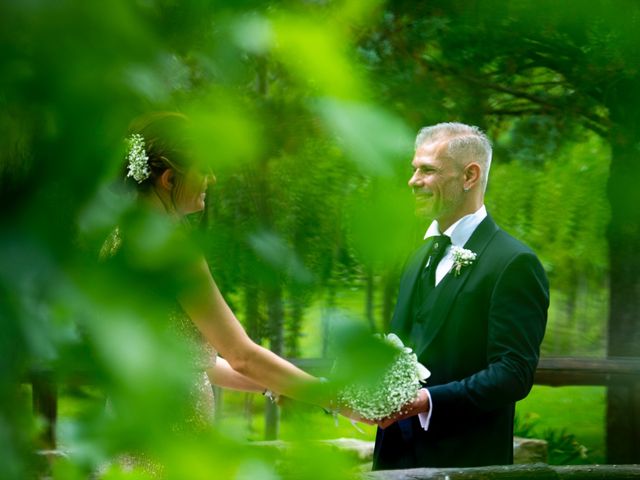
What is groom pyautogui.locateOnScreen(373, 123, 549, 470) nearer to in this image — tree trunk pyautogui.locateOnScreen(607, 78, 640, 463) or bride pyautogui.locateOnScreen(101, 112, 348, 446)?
bride pyautogui.locateOnScreen(101, 112, 348, 446)

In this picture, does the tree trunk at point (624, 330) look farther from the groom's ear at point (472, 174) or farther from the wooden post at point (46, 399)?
the wooden post at point (46, 399)

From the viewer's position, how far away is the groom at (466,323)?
2.29 m

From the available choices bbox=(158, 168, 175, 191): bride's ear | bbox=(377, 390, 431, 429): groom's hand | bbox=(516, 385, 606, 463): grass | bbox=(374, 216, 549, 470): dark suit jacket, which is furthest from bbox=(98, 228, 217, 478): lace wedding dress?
bbox=(516, 385, 606, 463): grass

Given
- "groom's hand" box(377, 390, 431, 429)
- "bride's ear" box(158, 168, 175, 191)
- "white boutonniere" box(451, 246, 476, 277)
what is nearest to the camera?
"bride's ear" box(158, 168, 175, 191)

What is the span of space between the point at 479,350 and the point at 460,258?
226mm

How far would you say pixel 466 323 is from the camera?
235cm

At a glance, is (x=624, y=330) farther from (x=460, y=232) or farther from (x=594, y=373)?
(x=460, y=232)

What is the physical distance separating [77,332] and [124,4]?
101 millimetres

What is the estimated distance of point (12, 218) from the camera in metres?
0.32

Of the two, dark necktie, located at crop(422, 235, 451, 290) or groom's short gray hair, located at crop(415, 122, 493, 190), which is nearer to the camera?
dark necktie, located at crop(422, 235, 451, 290)

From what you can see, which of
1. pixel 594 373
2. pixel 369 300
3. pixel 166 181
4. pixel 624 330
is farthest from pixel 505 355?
pixel 624 330

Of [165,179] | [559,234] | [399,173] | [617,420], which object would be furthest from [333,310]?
[559,234]

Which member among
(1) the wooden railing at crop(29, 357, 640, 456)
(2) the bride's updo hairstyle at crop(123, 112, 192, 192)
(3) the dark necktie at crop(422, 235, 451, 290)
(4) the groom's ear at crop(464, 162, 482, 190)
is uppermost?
(4) the groom's ear at crop(464, 162, 482, 190)

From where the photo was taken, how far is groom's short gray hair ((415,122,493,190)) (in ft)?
8.44
